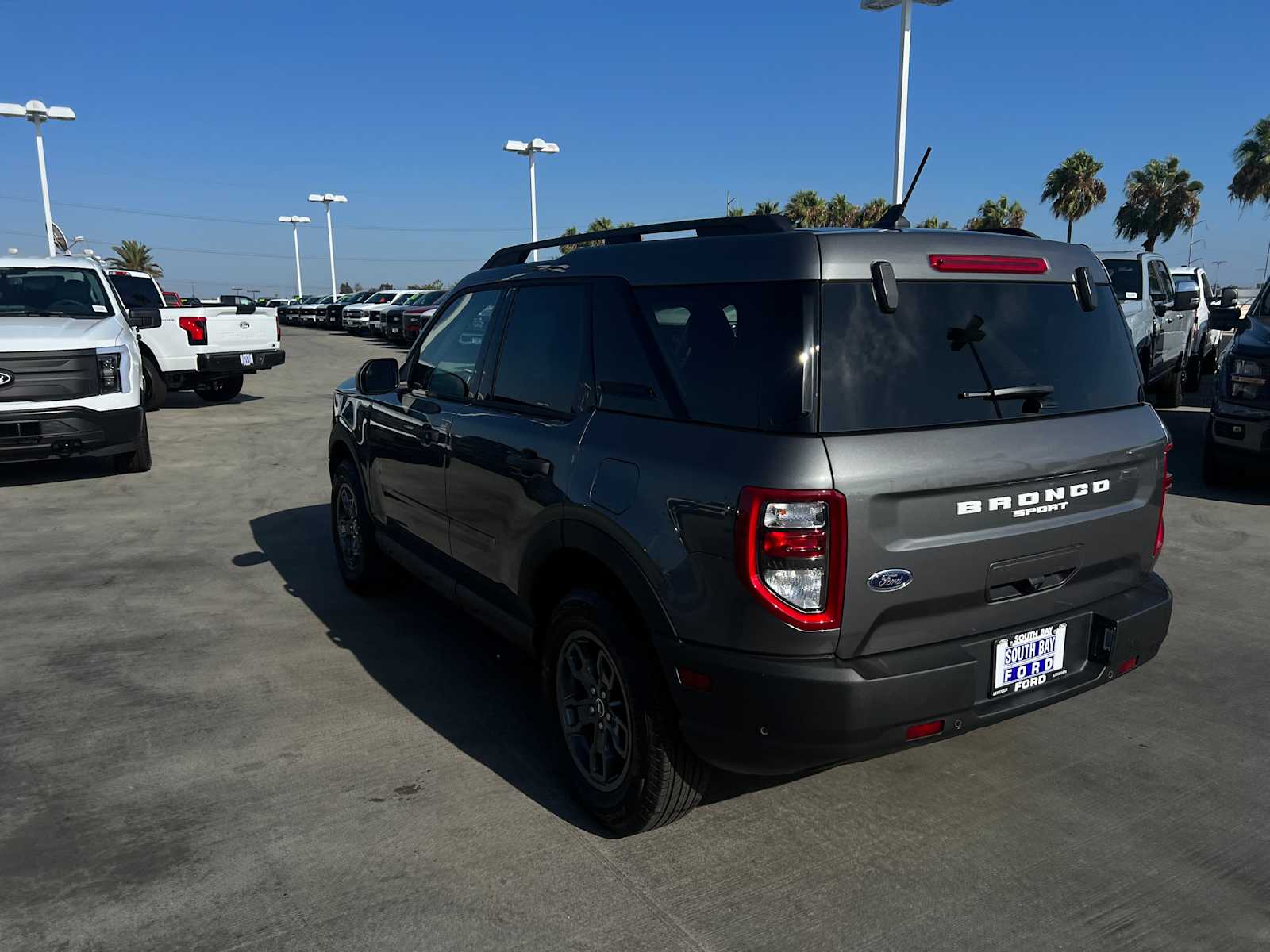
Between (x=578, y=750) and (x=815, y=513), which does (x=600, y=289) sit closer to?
(x=815, y=513)

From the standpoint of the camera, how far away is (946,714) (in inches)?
106

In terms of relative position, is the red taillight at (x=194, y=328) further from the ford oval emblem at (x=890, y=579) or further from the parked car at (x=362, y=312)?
the parked car at (x=362, y=312)

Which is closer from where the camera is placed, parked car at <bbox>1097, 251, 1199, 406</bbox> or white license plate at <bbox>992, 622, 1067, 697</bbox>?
white license plate at <bbox>992, 622, 1067, 697</bbox>

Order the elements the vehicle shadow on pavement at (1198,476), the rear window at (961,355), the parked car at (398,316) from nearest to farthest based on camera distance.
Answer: the rear window at (961,355), the vehicle shadow on pavement at (1198,476), the parked car at (398,316)

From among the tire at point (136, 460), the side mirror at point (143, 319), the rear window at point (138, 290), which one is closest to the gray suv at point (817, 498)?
the tire at point (136, 460)

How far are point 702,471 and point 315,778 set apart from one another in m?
2.01

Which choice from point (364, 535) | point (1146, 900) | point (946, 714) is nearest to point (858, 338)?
point (946, 714)

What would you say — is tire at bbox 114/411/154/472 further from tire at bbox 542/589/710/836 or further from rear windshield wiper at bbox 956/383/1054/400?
rear windshield wiper at bbox 956/383/1054/400

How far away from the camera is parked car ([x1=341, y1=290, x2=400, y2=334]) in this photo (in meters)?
35.6

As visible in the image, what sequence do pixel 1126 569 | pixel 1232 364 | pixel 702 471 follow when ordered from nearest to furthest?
pixel 702 471 → pixel 1126 569 → pixel 1232 364

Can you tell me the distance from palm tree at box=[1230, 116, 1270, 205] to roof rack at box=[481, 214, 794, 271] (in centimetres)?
5148

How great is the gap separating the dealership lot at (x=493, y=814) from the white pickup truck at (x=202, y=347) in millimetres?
8958

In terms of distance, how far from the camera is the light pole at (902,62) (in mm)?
18734

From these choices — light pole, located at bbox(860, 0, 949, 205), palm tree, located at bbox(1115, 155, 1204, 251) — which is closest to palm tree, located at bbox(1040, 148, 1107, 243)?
palm tree, located at bbox(1115, 155, 1204, 251)
